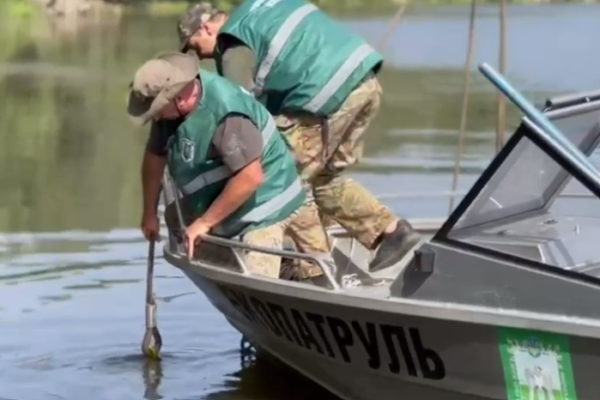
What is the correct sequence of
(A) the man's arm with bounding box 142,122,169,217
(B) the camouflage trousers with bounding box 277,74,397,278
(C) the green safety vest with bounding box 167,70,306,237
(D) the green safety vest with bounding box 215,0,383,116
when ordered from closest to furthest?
1. (C) the green safety vest with bounding box 167,70,306,237
2. (A) the man's arm with bounding box 142,122,169,217
3. (D) the green safety vest with bounding box 215,0,383,116
4. (B) the camouflage trousers with bounding box 277,74,397,278

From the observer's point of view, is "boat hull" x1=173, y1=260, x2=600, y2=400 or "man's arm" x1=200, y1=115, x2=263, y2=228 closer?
"boat hull" x1=173, y1=260, x2=600, y2=400

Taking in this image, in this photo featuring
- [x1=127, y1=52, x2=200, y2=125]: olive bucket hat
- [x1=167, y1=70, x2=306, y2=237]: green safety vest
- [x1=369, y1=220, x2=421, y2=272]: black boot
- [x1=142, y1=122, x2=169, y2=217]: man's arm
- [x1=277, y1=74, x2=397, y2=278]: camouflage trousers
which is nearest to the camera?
[x1=127, y1=52, x2=200, y2=125]: olive bucket hat

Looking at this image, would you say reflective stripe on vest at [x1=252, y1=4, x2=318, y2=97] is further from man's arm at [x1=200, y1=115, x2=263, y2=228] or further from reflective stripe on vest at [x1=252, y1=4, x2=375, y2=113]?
man's arm at [x1=200, y1=115, x2=263, y2=228]

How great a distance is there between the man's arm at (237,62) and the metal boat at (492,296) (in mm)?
1137

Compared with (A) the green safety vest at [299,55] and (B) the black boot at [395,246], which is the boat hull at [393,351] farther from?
(A) the green safety vest at [299,55]

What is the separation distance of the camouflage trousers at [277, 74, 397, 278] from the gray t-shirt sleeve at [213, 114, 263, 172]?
2.56ft

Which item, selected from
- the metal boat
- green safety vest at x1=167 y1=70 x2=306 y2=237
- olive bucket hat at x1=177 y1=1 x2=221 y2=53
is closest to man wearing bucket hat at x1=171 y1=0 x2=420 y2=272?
olive bucket hat at x1=177 y1=1 x2=221 y2=53

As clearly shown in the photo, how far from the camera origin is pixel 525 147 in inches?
236

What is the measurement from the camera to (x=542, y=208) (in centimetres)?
655

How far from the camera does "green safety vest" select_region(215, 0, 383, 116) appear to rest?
7.49 m

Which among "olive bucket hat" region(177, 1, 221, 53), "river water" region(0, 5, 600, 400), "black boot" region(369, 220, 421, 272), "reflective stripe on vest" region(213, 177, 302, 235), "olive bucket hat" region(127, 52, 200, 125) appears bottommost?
"river water" region(0, 5, 600, 400)

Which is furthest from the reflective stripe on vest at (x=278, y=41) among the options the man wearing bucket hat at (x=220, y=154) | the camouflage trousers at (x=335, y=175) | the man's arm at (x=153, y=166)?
the man's arm at (x=153, y=166)

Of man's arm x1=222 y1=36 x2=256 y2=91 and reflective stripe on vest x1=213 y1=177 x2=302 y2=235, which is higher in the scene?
man's arm x1=222 y1=36 x2=256 y2=91

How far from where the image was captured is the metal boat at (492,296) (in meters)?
5.64
